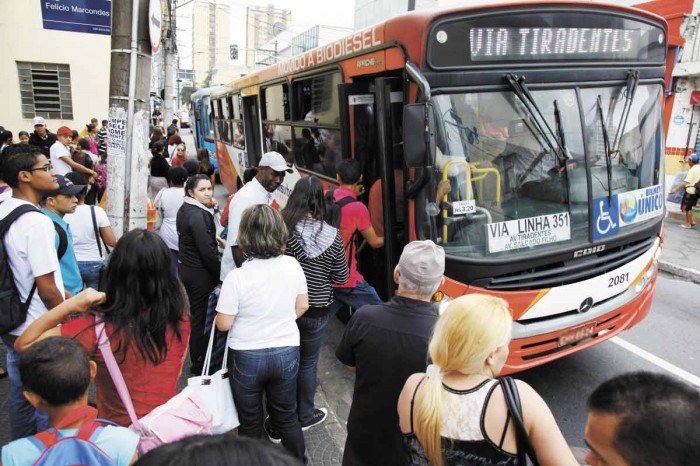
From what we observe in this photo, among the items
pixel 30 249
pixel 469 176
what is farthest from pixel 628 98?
pixel 30 249

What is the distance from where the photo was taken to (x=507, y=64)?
3590 mm

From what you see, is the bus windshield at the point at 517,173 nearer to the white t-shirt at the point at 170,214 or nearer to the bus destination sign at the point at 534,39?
the bus destination sign at the point at 534,39

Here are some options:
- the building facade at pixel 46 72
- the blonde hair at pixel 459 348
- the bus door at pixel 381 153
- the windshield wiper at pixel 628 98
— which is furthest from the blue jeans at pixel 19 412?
the building facade at pixel 46 72

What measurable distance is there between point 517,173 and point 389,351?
2127 mm

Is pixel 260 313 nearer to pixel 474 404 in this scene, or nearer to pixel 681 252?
pixel 474 404

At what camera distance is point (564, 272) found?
3709mm

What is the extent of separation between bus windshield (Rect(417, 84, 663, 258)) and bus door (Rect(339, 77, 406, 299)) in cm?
43

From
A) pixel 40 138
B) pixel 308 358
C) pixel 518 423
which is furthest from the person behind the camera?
pixel 40 138

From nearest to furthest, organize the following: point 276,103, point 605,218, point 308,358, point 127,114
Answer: point 308,358, point 605,218, point 127,114, point 276,103

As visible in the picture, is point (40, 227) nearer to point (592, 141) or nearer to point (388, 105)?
point (388, 105)

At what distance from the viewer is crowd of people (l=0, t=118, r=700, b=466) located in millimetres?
1210

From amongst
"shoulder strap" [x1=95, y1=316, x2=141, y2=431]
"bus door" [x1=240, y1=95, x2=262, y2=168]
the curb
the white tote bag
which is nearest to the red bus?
the white tote bag

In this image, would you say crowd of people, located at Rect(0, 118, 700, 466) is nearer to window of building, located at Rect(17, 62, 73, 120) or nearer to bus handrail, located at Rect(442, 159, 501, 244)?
bus handrail, located at Rect(442, 159, 501, 244)

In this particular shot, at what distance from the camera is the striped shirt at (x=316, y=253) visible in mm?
3279
